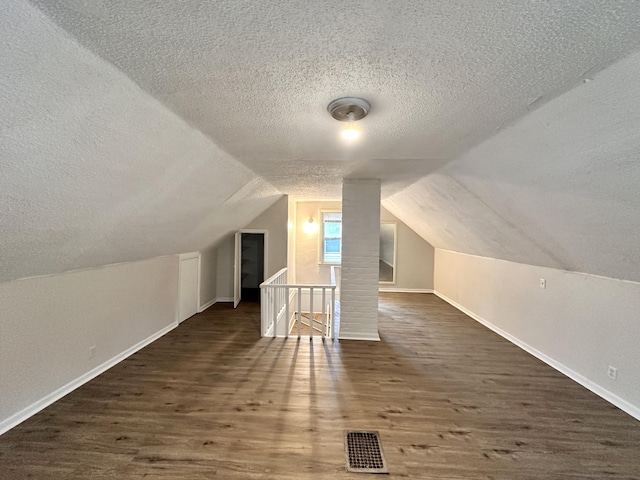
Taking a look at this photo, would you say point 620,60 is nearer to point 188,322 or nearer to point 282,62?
point 282,62

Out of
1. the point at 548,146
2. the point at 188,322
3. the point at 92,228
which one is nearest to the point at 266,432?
the point at 92,228

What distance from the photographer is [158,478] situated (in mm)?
1829

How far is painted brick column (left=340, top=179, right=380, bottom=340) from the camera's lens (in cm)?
426

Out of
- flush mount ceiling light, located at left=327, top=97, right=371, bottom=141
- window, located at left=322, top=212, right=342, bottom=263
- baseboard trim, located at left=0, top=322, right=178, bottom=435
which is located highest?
flush mount ceiling light, located at left=327, top=97, right=371, bottom=141

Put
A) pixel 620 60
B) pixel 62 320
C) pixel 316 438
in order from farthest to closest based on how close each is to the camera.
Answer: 1. pixel 62 320
2. pixel 316 438
3. pixel 620 60

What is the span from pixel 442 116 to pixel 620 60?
0.87 metres

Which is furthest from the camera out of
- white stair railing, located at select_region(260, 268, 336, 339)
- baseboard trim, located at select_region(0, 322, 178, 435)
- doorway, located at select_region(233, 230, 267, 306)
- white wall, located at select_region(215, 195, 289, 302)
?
doorway, located at select_region(233, 230, 267, 306)

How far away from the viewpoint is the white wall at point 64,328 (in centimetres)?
230

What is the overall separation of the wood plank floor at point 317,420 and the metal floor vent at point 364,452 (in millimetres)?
53

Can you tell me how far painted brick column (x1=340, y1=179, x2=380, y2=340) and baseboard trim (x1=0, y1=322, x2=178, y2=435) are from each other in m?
2.81

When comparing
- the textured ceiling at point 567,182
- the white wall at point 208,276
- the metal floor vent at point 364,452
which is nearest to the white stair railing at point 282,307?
the white wall at point 208,276

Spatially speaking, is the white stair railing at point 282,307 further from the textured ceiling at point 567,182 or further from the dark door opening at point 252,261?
the dark door opening at point 252,261

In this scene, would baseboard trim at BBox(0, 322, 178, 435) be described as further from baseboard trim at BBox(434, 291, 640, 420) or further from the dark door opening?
baseboard trim at BBox(434, 291, 640, 420)

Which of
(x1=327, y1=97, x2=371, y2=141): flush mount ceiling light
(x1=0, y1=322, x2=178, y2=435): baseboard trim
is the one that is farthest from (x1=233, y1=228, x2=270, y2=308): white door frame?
(x1=327, y1=97, x2=371, y2=141): flush mount ceiling light
